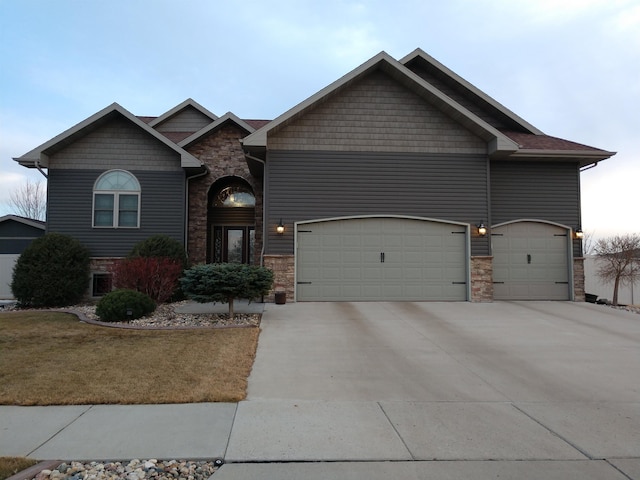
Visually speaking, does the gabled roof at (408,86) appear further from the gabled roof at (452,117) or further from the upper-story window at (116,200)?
the upper-story window at (116,200)

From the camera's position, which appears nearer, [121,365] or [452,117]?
[121,365]

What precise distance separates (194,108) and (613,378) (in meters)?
16.5

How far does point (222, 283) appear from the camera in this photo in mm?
8023

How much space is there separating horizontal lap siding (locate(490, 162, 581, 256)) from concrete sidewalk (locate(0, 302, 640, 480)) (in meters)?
6.19

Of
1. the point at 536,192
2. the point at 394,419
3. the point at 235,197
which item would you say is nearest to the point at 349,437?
the point at 394,419

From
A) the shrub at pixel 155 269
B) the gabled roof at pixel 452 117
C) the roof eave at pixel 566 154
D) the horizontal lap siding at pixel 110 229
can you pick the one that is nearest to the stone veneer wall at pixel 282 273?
the shrub at pixel 155 269

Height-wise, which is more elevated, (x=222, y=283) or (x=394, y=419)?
(x=222, y=283)

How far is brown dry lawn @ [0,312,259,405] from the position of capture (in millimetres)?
4238

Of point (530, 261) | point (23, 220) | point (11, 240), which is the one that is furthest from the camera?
point (23, 220)

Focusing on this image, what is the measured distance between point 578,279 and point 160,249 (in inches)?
505

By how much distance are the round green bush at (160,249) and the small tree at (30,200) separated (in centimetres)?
2525

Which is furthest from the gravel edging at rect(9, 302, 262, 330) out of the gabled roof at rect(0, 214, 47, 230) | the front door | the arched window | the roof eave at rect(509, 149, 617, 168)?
the roof eave at rect(509, 149, 617, 168)

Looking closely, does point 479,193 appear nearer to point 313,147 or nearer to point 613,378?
point 313,147

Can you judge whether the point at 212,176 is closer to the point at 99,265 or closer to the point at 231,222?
the point at 231,222
